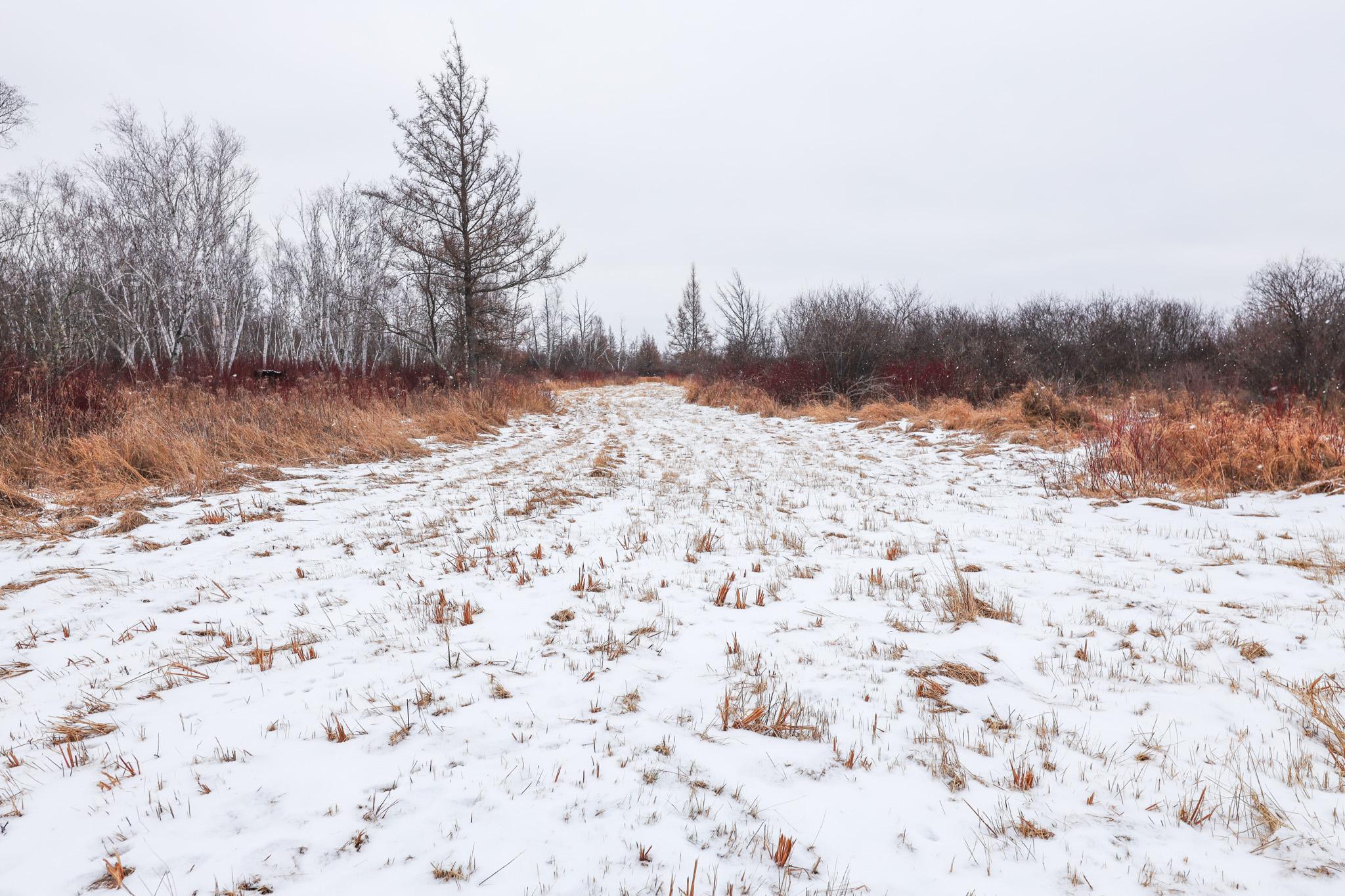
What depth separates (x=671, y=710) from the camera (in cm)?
227

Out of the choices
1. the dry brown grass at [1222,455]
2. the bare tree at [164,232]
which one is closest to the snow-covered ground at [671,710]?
the dry brown grass at [1222,455]

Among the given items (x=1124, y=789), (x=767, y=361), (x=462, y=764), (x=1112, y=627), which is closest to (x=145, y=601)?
(x=462, y=764)

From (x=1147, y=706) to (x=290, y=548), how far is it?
5339mm

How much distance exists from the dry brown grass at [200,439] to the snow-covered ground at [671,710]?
4.73 feet

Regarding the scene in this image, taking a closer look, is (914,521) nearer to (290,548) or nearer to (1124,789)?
(1124,789)

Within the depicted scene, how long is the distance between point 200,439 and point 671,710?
7764mm

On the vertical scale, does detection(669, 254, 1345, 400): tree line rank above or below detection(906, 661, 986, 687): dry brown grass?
above

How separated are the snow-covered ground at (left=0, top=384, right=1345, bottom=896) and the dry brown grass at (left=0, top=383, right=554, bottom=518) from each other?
1.44 metres

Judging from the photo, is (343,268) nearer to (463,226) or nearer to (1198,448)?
(463,226)

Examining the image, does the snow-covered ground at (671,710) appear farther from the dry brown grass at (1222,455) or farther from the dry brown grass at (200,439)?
the dry brown grass at (200,439)

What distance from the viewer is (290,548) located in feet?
14.1

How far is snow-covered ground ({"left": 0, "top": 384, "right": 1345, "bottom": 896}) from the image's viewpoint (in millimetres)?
1540

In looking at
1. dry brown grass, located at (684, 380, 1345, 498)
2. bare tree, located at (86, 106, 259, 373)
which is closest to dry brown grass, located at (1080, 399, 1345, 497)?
dry brown grass, located at (684, 380, 1345, 498)

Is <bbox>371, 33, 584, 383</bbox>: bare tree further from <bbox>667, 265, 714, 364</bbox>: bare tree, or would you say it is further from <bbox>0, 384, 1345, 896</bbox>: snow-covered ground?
<bbox>667, 265, 714, 364</bbox>: bare tree
